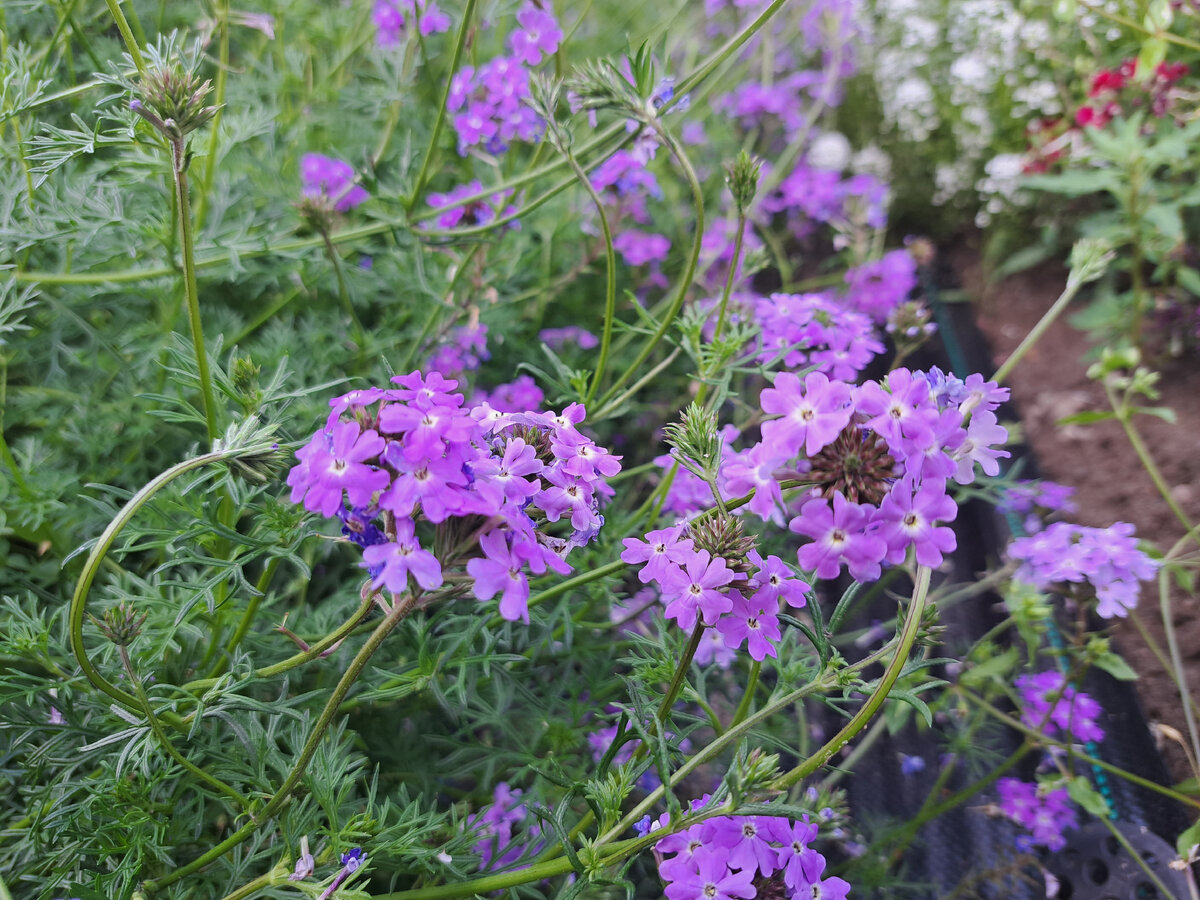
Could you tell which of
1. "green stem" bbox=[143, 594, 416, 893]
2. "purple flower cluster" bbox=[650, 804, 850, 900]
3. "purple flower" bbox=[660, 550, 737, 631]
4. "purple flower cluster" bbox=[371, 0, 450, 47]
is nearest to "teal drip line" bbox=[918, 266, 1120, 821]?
"purple flower cluster" bbox=[650, 804, 850, 900]

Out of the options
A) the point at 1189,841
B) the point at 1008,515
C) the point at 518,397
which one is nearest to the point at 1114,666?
the point at 1189,841

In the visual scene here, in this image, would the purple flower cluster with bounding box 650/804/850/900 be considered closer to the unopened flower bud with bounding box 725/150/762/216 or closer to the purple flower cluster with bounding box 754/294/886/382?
the purple flower cluster with bounding box 754/294/886/382

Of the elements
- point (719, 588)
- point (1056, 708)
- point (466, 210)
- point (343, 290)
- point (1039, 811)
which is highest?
point (466, 210)

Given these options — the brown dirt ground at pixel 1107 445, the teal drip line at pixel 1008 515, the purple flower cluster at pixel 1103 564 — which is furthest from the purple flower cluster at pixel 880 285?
the purple flower cluster at pixel 1103 564

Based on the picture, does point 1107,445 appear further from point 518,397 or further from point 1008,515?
point 518,397

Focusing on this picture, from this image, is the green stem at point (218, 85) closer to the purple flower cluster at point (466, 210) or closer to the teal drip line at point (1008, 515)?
the purple flower cluster at point (466, 210)

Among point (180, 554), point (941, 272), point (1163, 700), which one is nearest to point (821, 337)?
point (180, 554)
